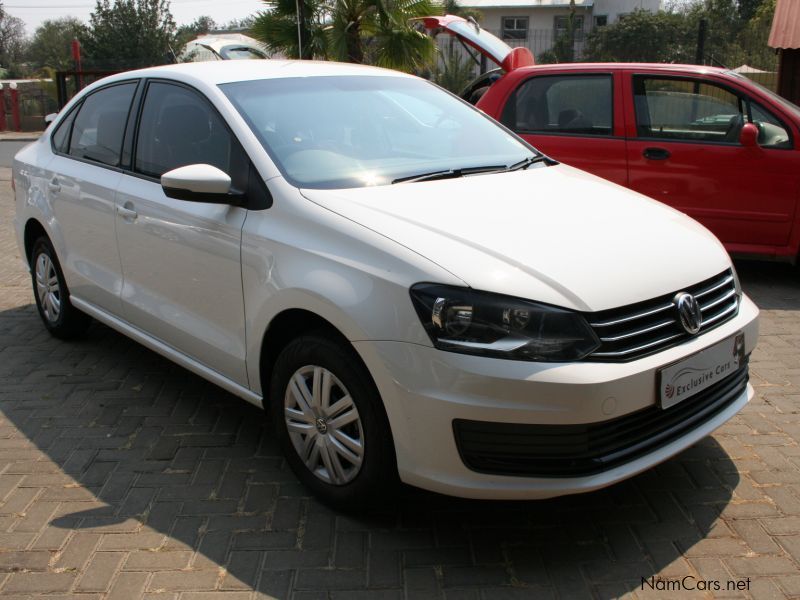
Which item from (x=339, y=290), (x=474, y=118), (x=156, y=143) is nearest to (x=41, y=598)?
(x=339, y=290)

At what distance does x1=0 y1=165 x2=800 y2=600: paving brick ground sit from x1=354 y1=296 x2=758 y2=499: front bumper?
1.17 feet

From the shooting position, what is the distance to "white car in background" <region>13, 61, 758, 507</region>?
9.14 ft

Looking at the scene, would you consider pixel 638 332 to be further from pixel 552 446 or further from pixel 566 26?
pixel 566 26

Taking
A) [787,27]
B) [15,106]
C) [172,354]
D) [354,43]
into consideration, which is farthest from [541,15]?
[172,354]

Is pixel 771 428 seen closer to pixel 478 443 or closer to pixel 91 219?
pixel 478 443

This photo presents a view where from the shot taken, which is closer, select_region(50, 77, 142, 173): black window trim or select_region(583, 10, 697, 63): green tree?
select_region(50, 77, 142, 173): black window trim

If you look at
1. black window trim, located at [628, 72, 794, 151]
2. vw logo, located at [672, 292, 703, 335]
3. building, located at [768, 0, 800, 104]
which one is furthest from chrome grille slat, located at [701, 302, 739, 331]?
building, located at [768, 0, 800, 104]

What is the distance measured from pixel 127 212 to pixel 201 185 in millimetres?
996

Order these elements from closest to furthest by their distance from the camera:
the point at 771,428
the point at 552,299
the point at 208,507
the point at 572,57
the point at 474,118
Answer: the point at 552,299 → the point at 208,507 → the point at 771,428 → the point at 474,118 → the point at 572,57

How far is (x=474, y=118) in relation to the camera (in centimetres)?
453

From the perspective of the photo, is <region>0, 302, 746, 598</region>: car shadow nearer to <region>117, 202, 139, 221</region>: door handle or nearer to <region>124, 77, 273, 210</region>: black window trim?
<region>117, 202, 139, 221</region>: door handle

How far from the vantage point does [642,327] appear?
115 inches

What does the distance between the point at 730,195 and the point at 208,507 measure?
492cm

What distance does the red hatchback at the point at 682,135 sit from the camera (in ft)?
21.7
